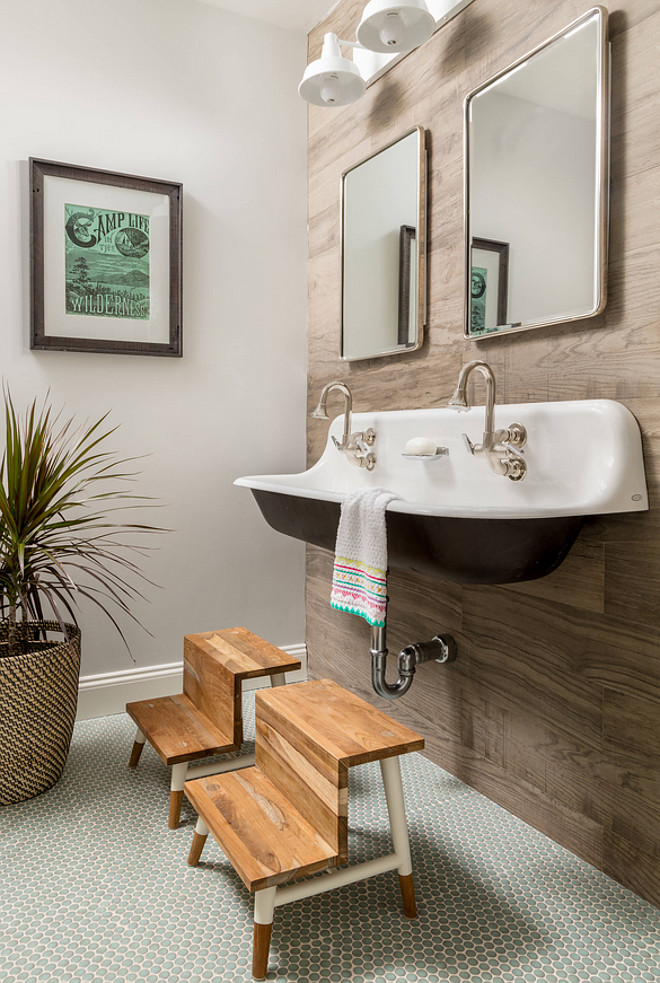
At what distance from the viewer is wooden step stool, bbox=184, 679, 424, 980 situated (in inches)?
47.6

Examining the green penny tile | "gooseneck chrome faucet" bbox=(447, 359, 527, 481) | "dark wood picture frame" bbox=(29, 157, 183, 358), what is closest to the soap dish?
"gooseneck chrome faucet" bbox=(447, 359, 527, 481)

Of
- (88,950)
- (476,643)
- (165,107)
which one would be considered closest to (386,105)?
(165,107)

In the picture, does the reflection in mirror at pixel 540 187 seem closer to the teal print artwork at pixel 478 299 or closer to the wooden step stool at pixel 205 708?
the teal print artwork at pixel 478 299

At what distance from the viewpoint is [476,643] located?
177 cm

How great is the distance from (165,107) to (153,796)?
208 cm

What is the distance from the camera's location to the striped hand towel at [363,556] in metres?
1.46

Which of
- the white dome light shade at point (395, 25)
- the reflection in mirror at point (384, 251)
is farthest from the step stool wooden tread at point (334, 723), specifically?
the white dome light shade at point (395, 25)

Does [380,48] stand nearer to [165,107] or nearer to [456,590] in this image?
[165,107]

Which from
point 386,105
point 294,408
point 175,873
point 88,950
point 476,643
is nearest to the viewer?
point 88,950

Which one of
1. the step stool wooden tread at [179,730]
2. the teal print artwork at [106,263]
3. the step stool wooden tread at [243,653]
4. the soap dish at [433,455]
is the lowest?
the step stool wooden tread at [179,730]

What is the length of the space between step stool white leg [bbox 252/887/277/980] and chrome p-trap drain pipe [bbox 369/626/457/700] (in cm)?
60

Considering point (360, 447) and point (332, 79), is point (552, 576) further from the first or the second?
point (332, 79)

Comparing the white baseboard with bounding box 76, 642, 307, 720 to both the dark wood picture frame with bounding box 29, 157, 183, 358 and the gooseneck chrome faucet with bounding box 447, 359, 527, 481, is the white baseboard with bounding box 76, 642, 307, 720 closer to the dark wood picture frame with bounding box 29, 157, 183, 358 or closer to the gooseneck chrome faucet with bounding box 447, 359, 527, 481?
the dark wood picture frame with bounding box 29, 157, 183, 358

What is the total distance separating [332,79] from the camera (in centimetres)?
197
